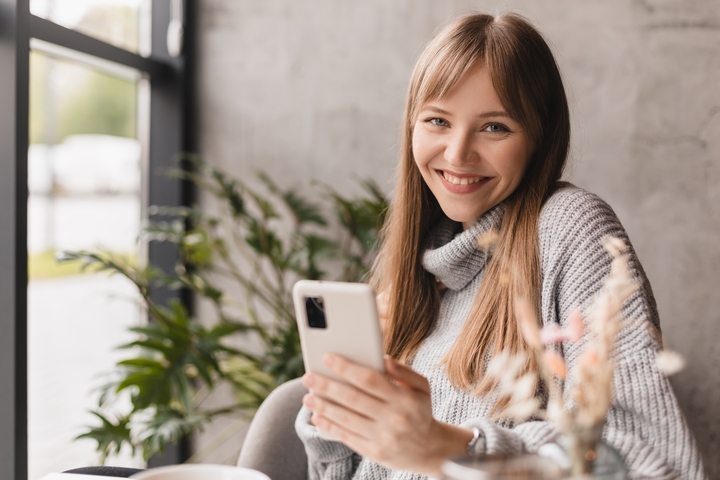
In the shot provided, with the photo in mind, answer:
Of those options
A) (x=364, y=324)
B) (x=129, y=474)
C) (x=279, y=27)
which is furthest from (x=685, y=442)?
(x=279, y=27)

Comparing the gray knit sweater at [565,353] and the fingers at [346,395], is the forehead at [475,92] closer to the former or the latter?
the gray knit sweater at [565,353]

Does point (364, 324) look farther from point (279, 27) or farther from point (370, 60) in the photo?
point (279, 27)

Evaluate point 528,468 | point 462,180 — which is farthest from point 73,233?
point 528,468

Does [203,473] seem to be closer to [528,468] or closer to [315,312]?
[315,312]

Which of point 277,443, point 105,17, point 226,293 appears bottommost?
point 277,443

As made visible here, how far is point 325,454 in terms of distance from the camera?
1.19 m

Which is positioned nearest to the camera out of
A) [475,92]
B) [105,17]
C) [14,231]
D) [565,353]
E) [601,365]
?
[601,365]

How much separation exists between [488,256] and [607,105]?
1.04 metres

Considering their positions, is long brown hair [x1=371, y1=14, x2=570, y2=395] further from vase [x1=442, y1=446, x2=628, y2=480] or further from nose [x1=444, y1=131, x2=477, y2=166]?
vase [x1=442, y1=446, x2=628, y2=480]

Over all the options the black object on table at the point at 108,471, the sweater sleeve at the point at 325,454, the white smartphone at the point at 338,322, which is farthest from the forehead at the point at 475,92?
the black object on table at the point at 108,471

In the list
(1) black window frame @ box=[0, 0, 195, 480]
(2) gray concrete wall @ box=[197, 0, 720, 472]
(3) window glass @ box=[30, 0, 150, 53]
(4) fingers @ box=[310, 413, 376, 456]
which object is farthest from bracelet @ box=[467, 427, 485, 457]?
(3) window glass @ box=[30, 0, 150, 53]

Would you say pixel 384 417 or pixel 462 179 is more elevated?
pixel 462 179

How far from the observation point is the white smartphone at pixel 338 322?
71cm

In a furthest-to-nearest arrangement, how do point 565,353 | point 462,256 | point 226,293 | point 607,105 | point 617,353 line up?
point 226,293 < point 607,105 < point 462,256 < point 565,353 < point 617,353
